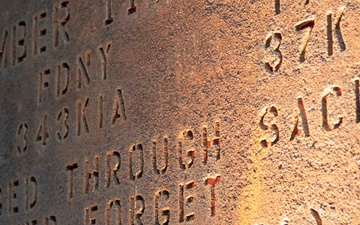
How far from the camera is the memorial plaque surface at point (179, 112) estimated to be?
2.00m

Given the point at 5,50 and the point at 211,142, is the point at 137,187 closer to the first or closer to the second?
the point at 211,142

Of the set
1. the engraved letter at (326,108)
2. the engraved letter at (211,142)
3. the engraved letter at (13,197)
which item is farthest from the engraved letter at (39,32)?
the engraved letter at (326,108)

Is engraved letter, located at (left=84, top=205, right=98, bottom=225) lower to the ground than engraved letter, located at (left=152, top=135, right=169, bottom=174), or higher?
lower

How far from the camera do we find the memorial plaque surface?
200 centimetres

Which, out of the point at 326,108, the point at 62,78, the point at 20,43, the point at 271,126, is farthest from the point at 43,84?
the point at 326,108

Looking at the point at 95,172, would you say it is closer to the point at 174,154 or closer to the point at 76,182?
the point at 76,182

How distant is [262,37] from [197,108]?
239 mm

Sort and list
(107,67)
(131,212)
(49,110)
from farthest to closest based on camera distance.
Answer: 1. (49,110)
2. (107,67)
3. (131,212)

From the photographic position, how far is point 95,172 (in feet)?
8.37

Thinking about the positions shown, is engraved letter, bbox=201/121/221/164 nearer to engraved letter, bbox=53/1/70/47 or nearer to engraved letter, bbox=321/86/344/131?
engraved letter, bbox=321/86/344/131

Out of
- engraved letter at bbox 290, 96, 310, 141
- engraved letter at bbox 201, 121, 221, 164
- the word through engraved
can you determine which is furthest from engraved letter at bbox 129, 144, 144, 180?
engraved letter at bbox 290, 96, 310, 141

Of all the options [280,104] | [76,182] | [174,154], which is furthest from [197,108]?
[76,182]

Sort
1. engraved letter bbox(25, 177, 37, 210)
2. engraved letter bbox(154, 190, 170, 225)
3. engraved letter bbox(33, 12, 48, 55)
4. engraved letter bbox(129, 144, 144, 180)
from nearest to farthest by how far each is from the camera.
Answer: engraved letter bbox(154, 190, 170, 225)
engraved letter bbox(129, 144, 144, 180)
engraved letter bbox(25, 177, 37, 210)
engraved letter bbox(33, 12, 48, 55)

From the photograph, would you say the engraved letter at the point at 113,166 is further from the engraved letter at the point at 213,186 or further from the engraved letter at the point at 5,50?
the engraved letter at the point at 5,50
